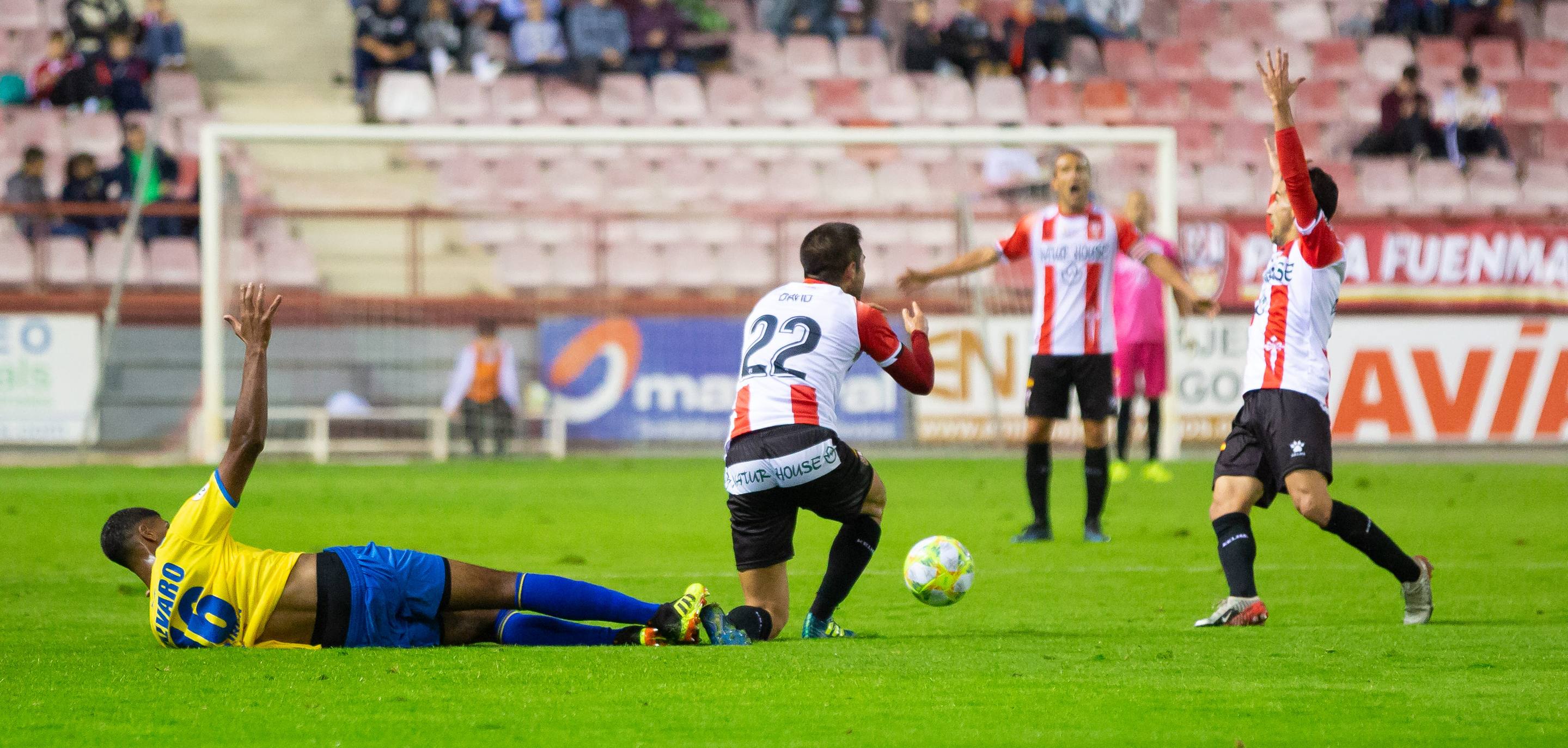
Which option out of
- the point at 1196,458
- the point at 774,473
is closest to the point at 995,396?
the point at 1196,458

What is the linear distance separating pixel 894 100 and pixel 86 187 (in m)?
9.30

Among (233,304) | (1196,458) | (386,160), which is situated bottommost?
(1196,458)

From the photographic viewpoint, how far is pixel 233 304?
1709cm

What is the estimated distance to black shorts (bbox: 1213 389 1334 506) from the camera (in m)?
6.30

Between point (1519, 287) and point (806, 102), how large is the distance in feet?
27.6

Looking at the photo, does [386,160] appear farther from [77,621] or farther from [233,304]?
[77,621]

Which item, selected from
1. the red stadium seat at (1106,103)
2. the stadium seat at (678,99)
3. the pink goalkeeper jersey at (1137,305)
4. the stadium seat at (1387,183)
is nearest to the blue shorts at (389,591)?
the pink goalkeeper jersey at (1137,305)

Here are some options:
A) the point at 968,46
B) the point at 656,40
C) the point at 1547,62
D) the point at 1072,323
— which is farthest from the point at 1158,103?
the point at 1072,323

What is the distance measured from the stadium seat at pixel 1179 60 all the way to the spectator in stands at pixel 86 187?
12.9 meters

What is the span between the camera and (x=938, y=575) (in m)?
6.27

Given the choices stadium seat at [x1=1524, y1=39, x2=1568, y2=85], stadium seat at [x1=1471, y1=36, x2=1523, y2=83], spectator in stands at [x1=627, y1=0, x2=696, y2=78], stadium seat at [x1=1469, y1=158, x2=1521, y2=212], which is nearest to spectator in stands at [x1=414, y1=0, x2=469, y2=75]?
spectator in stands at [x1=627, y1=0, x2=696, y2=78]

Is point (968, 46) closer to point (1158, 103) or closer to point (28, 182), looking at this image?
point (1158, 103)

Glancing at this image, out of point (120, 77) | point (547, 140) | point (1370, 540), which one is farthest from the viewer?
point (120, 77)

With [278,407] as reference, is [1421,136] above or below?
above
